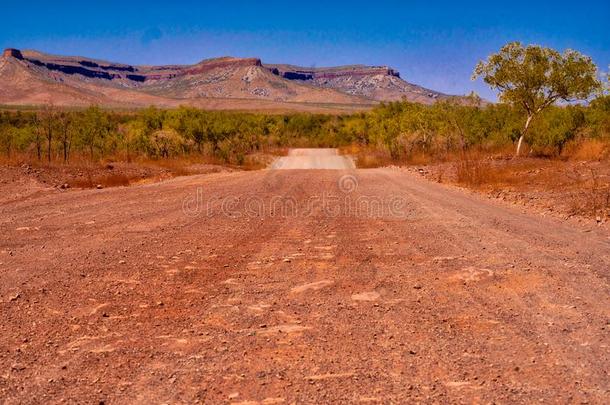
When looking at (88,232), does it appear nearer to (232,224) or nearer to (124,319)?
(232,224)

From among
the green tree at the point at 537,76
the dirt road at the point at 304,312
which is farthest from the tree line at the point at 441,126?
the dirt road at the point at 304,312

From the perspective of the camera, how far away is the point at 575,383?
127 inches

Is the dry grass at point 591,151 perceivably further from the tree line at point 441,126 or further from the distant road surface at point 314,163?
the distant road surface at point 314,163

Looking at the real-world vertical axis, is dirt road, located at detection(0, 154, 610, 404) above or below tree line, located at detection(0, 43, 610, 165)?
below

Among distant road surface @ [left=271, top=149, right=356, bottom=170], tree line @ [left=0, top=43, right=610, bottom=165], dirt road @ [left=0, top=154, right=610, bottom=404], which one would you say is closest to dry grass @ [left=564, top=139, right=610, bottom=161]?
tree line @ [left=0, top=43, right=610, bottom=165]

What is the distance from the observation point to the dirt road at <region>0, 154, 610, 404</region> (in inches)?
128

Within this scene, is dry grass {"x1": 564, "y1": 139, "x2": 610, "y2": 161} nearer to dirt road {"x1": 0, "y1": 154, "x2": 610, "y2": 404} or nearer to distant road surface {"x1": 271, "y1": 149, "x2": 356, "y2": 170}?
distant road surface {"x1": 271, "y1": 149, "x2": 356, "y2": 170}

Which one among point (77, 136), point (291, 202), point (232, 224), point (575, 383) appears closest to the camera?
point (575, 383)

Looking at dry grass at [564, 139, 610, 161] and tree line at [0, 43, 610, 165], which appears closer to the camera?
dry grass at [564, 139, 610, 161]

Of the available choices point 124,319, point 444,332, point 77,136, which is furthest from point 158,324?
point 77,136

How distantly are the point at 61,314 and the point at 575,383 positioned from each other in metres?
3.98

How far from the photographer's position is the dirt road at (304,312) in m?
3.26

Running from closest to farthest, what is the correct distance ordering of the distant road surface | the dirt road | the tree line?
the dirt road → the tree line → the distant road surface

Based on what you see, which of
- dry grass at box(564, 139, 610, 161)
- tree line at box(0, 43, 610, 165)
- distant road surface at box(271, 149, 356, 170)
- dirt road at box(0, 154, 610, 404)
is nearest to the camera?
dirt road at box(0, 154, 610, 404)
